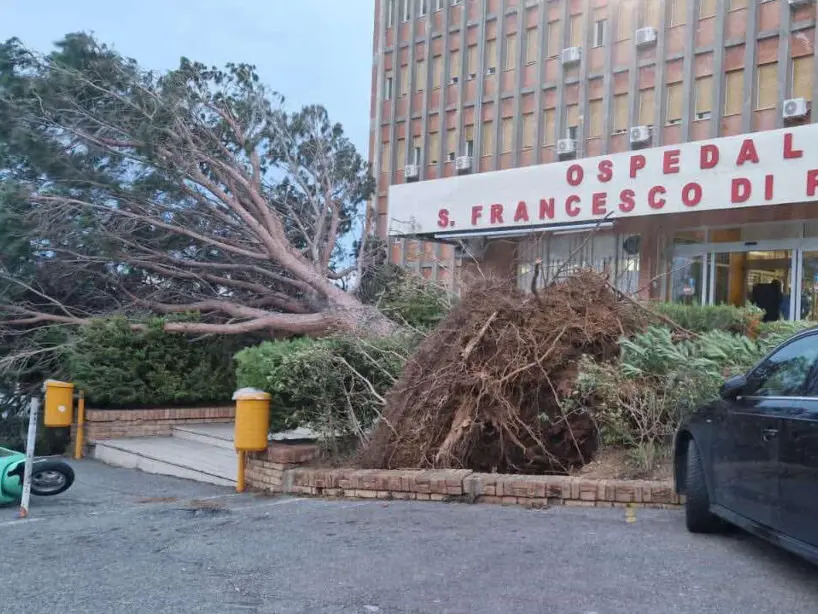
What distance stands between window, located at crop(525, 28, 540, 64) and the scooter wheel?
2672cm

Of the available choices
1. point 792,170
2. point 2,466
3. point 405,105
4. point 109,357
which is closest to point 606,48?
point 405,105

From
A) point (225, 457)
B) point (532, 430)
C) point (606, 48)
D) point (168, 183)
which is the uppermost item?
point (606, 48)

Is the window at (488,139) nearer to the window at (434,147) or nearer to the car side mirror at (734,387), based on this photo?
the window at (434,147)

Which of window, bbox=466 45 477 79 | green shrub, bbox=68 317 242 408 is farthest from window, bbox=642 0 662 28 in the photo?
green shrub, bbox=68 317 242 408

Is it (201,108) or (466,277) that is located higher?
(201,108)

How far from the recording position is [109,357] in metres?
14.7

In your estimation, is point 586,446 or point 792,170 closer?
point 586,446

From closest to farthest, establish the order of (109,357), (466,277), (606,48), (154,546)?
(154,546) < (466,277) < (109,357) < (606,48)

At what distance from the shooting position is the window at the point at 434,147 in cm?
3700

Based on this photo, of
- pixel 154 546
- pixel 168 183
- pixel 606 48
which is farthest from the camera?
pixel 606 48

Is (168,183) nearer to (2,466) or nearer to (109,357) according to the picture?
(109,357)

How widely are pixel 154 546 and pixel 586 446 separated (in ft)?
13.8

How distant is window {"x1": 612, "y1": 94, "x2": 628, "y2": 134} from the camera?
29644 mm

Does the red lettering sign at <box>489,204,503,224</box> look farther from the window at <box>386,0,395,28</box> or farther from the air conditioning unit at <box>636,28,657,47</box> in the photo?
the window at <box>386,0,395,28</box>
